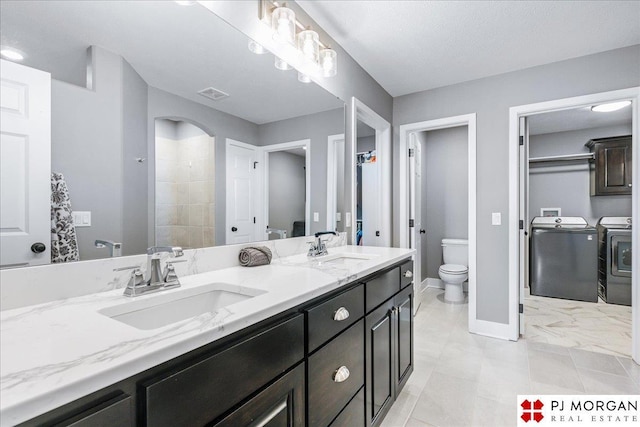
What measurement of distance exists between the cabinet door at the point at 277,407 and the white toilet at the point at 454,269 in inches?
125

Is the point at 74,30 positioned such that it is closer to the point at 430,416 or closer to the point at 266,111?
the point at 266,111

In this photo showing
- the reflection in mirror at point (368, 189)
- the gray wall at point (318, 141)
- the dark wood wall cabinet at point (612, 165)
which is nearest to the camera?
the gray wall at point (318, 141)

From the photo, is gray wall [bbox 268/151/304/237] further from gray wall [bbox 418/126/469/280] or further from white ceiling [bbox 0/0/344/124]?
gray wall [bbox 418/126/469/280]

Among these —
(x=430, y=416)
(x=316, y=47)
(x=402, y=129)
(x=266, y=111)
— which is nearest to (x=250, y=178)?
(x=266, y=111)

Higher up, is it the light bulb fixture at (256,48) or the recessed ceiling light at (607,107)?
the recessed ceiling light at (607,107)

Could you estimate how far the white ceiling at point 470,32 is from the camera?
1862mm

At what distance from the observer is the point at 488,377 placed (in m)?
2.07

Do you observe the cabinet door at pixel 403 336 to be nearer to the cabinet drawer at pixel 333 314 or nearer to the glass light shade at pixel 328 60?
the cabinet drawer at pixel 333 314

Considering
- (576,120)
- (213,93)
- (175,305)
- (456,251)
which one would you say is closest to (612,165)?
(576,120)

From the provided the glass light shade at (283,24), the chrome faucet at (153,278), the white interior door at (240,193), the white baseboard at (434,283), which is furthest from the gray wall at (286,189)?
the white baseboard at (434,283)

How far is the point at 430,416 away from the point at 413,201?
211 centimetres

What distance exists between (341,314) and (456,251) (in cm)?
Result: 340

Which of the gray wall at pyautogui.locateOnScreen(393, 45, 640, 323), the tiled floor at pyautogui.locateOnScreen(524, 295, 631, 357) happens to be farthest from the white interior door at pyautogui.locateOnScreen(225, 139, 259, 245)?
the tiled floor at pyautogui.locateOnScreen(524, 295, 631, 357)

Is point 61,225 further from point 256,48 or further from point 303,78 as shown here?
point 303,78
